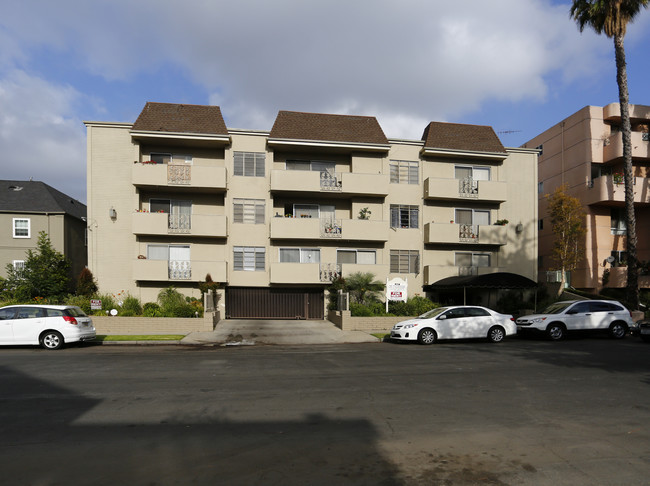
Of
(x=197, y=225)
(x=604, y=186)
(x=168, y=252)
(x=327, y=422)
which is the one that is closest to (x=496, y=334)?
(x=327, y=422)

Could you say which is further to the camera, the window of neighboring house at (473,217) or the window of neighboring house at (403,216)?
the window of neighboring house at (473,217)

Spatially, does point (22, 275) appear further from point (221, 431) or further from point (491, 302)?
point (491, 302)

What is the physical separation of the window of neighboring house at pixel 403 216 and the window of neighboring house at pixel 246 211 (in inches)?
303

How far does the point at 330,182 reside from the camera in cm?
2661

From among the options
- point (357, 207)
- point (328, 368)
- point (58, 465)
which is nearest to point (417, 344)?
point (328, 368)

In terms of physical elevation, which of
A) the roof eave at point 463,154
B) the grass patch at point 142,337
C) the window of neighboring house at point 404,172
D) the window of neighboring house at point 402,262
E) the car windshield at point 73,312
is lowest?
the grass patch at point 142,337

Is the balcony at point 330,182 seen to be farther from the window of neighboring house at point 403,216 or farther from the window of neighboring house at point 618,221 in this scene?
the window of neighboring house at point 618,221

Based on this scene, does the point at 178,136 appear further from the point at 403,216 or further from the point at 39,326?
the point at 403,216

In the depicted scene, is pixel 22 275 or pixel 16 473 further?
pixel 22 275

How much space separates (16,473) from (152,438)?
159 cm

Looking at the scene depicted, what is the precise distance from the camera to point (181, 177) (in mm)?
25312

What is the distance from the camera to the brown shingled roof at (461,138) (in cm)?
2828

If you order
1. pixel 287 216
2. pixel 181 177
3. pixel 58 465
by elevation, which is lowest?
pixel 58 465

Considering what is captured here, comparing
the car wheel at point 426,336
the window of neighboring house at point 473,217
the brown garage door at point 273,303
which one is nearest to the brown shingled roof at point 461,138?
the window of neighboring house at point 473,217
